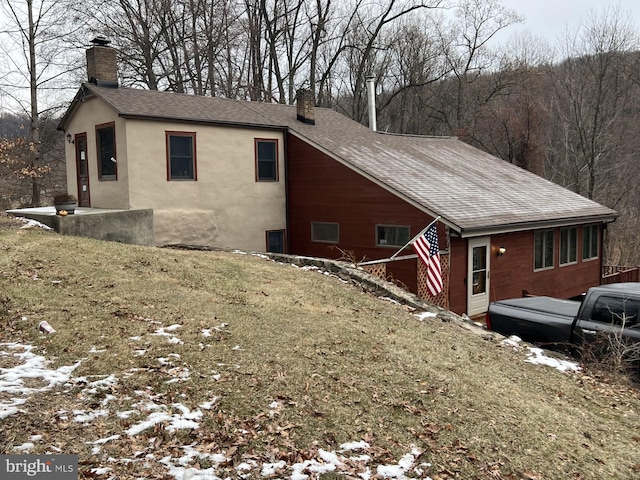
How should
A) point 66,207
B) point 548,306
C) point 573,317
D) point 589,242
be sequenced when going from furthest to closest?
point 589,242 → point 66,207 → point 548,306 → point 573,317

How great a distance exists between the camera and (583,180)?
32.1 meters

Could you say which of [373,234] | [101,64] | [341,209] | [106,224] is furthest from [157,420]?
[101,64]

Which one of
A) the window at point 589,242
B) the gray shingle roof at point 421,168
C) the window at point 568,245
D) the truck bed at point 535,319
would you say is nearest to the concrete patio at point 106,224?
the gray shingle roof at point 421,168

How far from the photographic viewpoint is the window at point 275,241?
18386 millimetres

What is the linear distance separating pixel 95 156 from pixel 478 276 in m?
12.3

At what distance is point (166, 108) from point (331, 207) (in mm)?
6014

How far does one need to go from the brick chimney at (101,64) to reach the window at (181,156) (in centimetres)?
298

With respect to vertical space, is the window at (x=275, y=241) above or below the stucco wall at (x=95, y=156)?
below

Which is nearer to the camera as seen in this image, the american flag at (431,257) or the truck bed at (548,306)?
the truck bed at (548,306)

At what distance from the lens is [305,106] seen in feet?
66.5

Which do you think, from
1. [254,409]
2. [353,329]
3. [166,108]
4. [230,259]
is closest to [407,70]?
[166,108]

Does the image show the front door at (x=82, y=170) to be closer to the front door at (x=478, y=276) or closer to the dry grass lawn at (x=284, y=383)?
the dry grass lawn at (x=284, y=383)

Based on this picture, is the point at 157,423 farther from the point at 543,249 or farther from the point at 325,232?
the point at 543,249
